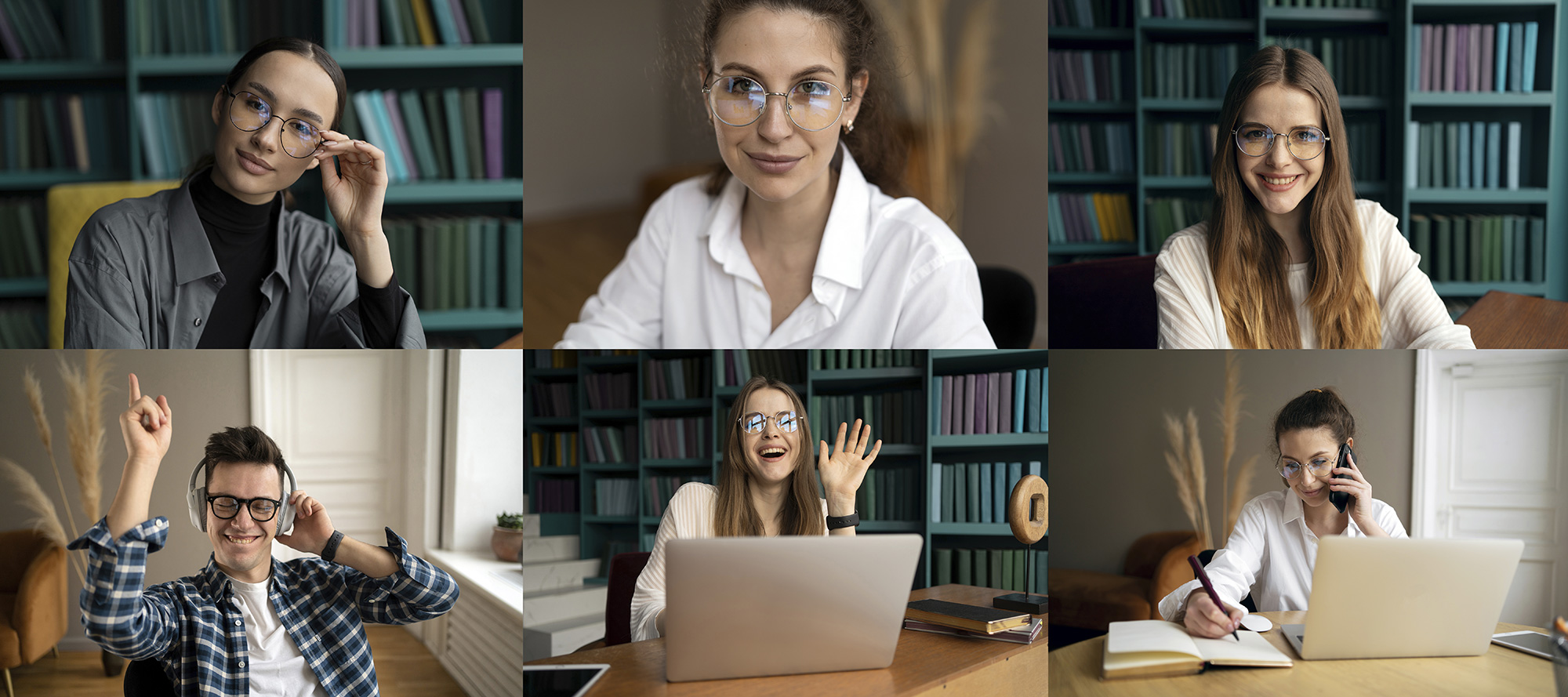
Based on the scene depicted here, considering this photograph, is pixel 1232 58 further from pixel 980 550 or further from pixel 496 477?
pixel 496 477

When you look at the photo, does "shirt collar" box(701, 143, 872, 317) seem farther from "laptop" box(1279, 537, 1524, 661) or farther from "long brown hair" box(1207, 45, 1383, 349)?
"laptop" box(1279, 537, 1524, 661)

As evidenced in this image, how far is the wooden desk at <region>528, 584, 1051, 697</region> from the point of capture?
7.05 feet

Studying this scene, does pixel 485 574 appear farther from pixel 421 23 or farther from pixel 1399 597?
pixel 1399 597

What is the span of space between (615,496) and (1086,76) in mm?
1621

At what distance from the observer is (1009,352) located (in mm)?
2494

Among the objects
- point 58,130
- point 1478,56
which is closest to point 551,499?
point 58,130

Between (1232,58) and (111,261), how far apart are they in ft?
9.13

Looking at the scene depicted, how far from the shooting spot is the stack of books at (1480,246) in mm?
2531

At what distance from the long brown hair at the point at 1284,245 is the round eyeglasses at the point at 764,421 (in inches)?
44.3

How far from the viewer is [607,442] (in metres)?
2.60

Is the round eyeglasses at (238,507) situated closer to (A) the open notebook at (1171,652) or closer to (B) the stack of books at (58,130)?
(B) the stack of books at (58,130)

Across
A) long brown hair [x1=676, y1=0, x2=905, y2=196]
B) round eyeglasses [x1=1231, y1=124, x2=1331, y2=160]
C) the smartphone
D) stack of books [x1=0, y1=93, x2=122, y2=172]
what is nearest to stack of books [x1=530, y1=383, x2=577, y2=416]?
long brown hair [x1=676, y1=0, x2=905, y2=196]

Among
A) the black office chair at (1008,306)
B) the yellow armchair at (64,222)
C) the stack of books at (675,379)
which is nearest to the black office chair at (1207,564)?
the black office chair at (1008,306)

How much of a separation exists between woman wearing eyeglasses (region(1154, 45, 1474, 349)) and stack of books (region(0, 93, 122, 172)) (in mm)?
2623
